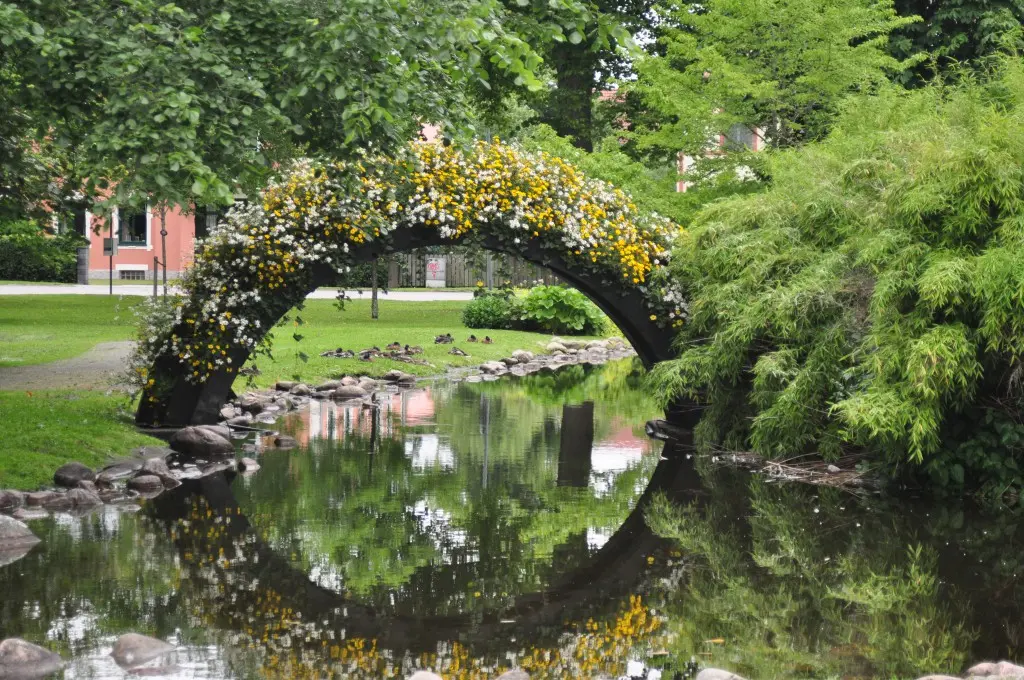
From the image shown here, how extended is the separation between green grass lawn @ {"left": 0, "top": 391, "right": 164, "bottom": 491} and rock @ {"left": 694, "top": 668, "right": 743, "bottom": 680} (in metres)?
6.76

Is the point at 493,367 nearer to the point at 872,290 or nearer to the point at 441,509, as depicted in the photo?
the point at 872,290

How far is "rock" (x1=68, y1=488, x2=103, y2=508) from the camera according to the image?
33.7 ft

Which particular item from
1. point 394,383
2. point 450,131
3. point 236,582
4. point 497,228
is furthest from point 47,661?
point 394,383

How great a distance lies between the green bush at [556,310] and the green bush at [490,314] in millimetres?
383

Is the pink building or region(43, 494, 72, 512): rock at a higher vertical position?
the pink building

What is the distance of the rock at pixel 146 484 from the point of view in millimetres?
10953

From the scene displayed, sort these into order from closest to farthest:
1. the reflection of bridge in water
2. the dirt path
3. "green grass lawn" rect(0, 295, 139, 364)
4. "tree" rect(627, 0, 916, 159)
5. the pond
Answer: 1. the pond
2. the reflection of bridge in water
3. the dirt path
4. "tree" rect(627, 0, 916, 159)
5. "green grass lawn" rect(0, 295, 139, 364)

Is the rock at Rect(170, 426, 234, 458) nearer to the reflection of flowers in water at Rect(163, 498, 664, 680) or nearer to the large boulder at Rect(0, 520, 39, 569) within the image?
the large boulder at Rect(0, 520, 39, 569)

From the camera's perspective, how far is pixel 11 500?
396 inches

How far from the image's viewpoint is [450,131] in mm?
10312

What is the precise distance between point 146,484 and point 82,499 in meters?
0.78

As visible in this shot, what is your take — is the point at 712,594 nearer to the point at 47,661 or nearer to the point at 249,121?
the point at 47,661

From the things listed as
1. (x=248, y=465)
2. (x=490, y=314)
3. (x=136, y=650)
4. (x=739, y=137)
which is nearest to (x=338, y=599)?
(x=136, y=650)

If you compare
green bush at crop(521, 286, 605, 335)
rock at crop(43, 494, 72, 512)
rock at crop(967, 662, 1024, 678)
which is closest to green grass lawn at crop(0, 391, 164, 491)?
rock at crop(43, 494, 72, 512)
